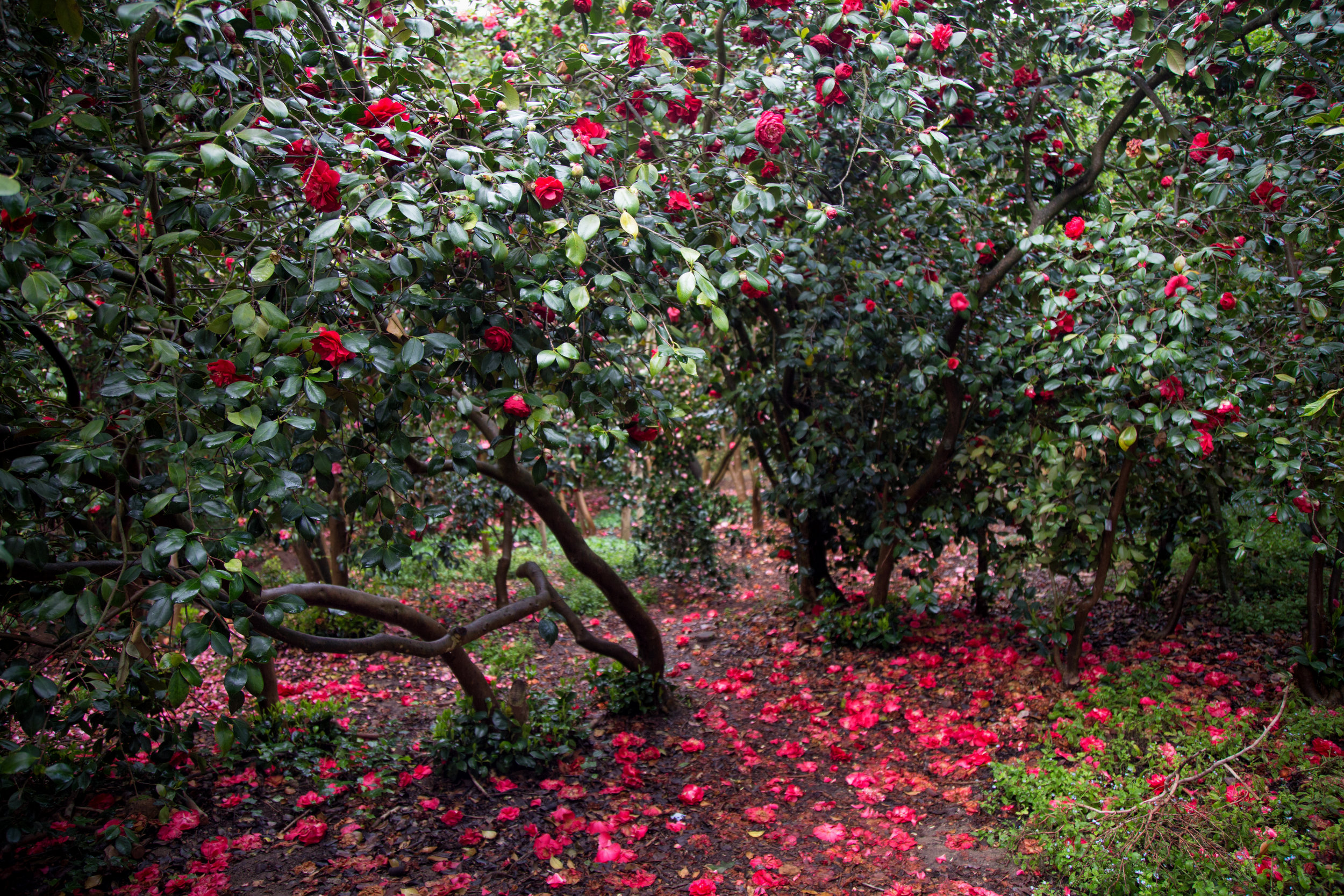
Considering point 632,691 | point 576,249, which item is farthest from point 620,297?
point 632,691

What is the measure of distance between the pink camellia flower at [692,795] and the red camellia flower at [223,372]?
7.33 feet

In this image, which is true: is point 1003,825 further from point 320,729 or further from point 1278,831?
point 320,729

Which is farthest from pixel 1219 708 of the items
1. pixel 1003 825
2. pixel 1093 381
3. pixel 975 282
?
pixel 975 282

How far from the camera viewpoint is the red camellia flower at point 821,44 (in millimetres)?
2496

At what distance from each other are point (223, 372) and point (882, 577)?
348cm

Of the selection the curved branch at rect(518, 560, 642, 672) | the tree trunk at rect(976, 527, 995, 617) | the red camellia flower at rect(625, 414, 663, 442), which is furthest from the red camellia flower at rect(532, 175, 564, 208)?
the tree trunk at rect(976, 527, 995, 617)

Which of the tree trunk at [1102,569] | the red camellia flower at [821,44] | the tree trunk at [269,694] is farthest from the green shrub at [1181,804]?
the tree trunk at [269,694]

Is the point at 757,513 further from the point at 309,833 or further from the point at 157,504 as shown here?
the point at 157,504

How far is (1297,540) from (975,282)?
7.54 feet

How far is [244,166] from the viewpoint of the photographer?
1.40m

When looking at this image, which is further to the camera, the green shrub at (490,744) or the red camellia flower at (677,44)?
the green shrub at (490,744)

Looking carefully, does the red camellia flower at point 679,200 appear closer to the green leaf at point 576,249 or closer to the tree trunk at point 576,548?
the green leaf at point 576,249

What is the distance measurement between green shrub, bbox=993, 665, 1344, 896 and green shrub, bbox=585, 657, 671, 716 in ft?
4.97

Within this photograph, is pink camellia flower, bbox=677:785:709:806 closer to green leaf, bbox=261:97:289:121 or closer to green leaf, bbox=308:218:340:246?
green leaf, bbox=308:218:340:246
